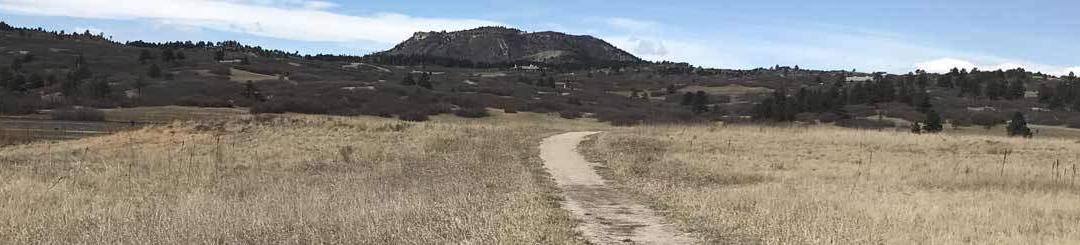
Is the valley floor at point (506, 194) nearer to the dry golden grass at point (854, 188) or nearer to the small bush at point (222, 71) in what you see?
the dry golden grass at point (854, 188)

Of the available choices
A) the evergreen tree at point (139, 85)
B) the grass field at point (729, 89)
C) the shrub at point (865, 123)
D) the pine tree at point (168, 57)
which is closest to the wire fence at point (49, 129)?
the evergreen tree at point (139, 85)

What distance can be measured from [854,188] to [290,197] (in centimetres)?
1005

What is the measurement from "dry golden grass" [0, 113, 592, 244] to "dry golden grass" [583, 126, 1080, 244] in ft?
6.98

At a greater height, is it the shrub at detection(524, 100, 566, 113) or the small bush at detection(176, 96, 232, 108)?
the shrub at detection(524, 100, 566, 113)

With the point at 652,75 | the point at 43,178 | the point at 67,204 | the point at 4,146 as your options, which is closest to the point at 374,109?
the point at 4,146

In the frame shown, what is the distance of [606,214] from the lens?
11.4 metres

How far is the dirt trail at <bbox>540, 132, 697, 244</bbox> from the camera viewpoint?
9.34m

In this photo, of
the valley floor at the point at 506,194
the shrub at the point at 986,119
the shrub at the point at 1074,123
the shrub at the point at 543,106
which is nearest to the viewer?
the valley floor at the point at 506,194

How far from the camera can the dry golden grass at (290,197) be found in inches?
350

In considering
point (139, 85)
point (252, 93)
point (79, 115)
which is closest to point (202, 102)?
point (252, 93)

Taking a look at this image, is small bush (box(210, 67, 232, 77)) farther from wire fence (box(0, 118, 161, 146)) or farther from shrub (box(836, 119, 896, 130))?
shrub (box(836, 119, 896, 130))

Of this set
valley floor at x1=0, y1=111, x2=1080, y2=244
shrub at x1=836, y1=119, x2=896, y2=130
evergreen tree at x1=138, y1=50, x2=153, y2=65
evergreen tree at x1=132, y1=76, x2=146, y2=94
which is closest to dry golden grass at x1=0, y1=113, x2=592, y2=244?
valley floor at x1=0, y1=111, x2=1080, y2=244

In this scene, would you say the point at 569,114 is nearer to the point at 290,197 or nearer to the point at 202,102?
the point at 202,102

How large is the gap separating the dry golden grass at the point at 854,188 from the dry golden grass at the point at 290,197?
2.13 meters
